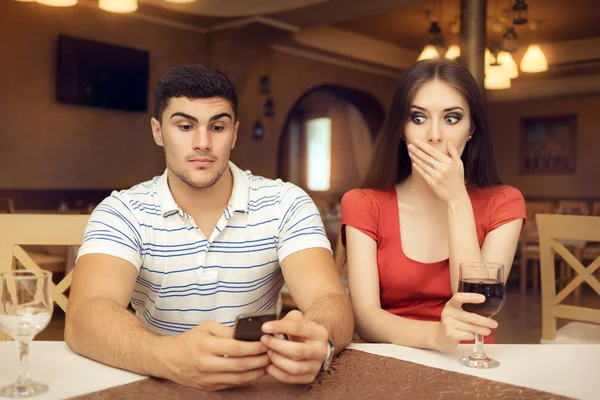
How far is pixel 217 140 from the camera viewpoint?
170 cm

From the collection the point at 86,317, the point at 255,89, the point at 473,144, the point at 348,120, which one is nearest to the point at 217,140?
the point at 86,317

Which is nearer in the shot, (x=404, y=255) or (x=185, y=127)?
(x=185, y=127)

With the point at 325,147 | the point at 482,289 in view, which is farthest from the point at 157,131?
the point at 325,147

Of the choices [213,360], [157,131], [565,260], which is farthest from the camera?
[565,260]

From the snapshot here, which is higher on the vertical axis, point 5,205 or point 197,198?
point 197,198

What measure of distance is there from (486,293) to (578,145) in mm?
10535

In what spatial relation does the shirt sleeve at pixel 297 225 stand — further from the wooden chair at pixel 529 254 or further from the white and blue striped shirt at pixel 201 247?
the wooden chair at pixel 529 254

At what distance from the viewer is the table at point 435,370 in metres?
1.11

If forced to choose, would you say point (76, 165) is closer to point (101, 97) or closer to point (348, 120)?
point (101, 97)

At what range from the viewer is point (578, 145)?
10.7 metres

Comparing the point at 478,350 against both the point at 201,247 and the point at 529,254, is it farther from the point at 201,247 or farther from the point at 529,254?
the point at 529,254

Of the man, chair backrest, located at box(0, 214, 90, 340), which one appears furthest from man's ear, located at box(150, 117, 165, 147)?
chair backrest, located at box(0, 214, 90, 340)

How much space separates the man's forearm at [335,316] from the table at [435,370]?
34mm

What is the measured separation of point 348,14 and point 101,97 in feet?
9.95
